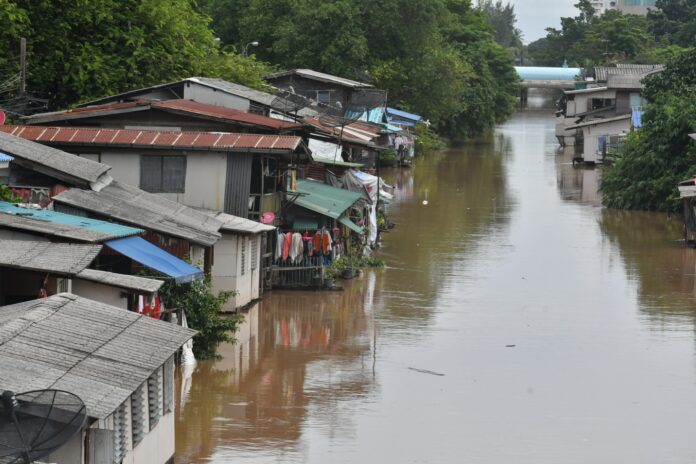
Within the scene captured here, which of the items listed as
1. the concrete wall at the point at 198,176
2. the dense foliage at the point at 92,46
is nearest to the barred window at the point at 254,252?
the concrete wall at the point at 198,176

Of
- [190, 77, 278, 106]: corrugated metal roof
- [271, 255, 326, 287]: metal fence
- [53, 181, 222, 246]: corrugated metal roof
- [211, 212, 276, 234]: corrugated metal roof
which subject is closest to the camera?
[53, 181, 222, 246]: corrugated metal roof

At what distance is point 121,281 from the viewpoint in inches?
662

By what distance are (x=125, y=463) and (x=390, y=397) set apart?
736 cm

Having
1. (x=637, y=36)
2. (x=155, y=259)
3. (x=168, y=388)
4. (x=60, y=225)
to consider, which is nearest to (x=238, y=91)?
(x=155, y=259)

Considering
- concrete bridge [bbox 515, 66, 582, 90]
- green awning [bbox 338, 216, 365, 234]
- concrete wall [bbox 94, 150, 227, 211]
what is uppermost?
concrete bridge [bbox 515, 66, 582, 90]

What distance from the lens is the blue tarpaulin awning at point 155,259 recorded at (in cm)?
1875

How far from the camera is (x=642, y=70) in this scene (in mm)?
69062

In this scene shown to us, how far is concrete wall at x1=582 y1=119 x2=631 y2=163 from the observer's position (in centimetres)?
6340

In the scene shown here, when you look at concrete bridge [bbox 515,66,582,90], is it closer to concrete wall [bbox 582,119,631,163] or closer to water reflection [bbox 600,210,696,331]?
concrete wall [bbox 582,119,631,163]

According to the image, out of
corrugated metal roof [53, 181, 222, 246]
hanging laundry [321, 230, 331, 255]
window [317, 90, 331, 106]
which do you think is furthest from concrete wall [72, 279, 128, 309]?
window [317, 90, 331, 106]

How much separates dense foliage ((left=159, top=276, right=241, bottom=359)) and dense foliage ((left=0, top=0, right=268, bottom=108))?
1533 cm

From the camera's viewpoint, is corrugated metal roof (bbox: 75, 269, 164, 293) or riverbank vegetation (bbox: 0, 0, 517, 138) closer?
corrugated metal roof (bbox: 75, 269, 164, 293)

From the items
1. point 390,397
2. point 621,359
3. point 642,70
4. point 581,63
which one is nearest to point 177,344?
point 390,397

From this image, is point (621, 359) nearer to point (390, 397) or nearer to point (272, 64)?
point (390, 397)
